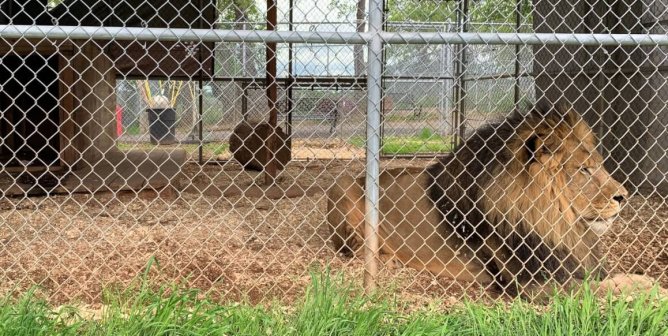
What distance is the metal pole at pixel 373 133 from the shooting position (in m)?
2.94

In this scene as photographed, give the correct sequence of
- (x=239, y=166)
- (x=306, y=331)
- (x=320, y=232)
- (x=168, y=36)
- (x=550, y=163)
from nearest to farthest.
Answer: (x=306, y=331) → (x=168, y=36) → (x=550, y=163) → (x=320, y=232) → (x=239, y=166)

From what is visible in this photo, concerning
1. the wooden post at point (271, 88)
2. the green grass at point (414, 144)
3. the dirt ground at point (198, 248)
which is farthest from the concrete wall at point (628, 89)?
the green grass at point (414, 144)

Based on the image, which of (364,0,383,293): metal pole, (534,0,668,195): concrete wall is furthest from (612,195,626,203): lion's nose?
(534,0,668,195): concrete wall

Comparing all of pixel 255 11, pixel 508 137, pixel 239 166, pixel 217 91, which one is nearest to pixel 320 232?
pixel 508 137

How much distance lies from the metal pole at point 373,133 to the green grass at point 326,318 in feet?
0.76

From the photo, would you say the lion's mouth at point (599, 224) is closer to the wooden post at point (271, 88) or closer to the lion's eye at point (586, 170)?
the lion's eye at point (586, 170)

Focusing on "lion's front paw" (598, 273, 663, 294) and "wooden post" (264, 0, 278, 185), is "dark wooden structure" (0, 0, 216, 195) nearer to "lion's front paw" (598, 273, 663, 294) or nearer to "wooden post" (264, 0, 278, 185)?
"wooden post" (264, 0, 278, 185)

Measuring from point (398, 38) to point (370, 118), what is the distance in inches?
13.6

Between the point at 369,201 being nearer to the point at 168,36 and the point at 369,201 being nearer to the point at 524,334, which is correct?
the point at 524,334

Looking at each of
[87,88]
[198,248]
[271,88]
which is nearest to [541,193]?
[198,248]

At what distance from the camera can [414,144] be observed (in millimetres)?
12453

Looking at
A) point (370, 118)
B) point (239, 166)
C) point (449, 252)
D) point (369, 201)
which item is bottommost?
point (239, 166)

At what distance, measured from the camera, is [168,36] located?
2.82 metres

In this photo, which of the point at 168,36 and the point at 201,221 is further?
the point at 201,221
